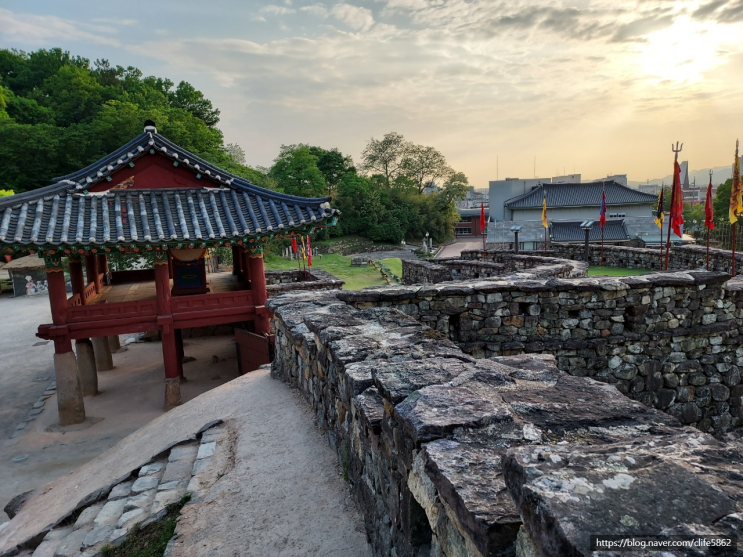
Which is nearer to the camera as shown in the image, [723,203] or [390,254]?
[723,203]

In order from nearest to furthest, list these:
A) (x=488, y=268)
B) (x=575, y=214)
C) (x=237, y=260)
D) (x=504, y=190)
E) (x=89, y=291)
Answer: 1. (x=89, y=291)
2. (x=488, y=268)
3. (x=237, y=260)
4. (x=575, y=214)
5. (x=504, y=190)

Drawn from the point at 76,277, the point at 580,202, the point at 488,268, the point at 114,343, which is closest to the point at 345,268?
the point at 114,343

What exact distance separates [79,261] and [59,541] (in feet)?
31.7

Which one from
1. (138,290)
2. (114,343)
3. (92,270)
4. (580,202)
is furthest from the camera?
(580,202)

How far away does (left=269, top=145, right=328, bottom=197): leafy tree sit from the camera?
169 ft

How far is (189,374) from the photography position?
44.8 feet

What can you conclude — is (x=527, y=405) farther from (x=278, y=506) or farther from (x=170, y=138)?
(x=170, y=138)

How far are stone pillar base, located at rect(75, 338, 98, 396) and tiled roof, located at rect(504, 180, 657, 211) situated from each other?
42.1 meters

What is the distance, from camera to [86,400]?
40.4ft

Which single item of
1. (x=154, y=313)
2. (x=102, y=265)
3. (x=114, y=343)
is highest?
(x=102, y=265)

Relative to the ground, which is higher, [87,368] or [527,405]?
[527,405]

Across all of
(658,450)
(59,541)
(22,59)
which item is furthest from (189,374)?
(22,59)

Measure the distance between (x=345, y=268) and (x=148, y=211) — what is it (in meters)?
24.6

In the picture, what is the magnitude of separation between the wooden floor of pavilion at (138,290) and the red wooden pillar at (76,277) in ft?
1.90
